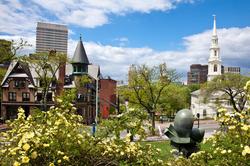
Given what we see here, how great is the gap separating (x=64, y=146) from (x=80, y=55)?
56.8 meters

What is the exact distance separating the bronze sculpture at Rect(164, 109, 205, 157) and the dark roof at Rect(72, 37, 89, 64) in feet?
154

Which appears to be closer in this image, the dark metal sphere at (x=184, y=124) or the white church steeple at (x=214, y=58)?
the dark metal sphere at (x=184, y=124)

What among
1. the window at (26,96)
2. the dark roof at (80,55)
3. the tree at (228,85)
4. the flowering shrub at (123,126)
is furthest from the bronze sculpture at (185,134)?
the dark roof at (80,55)

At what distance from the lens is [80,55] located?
62781 millimetres

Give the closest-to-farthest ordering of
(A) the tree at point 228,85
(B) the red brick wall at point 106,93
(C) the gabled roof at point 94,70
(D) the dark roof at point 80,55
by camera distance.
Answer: (A) the tree at point 228,85 < (D) the dark roof at point 80,55 < (C) the gabled roof at point 94,70 < (B) the red brick wall at point 106,93

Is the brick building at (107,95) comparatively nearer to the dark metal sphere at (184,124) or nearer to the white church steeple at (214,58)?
the white church steeple at (214,58)

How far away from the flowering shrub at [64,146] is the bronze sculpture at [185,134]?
290 inches

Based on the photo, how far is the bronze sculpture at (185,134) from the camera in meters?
15.6

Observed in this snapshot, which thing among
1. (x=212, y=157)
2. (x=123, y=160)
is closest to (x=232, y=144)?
(x=212, y=157)

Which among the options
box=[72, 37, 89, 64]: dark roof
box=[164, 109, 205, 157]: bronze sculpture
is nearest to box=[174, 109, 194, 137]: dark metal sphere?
box=[164, 109, 205, 157]: bronze sculpture

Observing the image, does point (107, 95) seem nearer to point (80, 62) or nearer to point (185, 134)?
point (80, 62)

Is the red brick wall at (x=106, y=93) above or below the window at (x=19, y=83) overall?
below

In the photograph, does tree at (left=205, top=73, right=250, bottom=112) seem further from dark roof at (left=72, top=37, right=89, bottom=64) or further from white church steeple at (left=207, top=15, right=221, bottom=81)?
white church steeple at (left=207, top=15, right=221, bottom=81)

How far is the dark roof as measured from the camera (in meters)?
62.0
